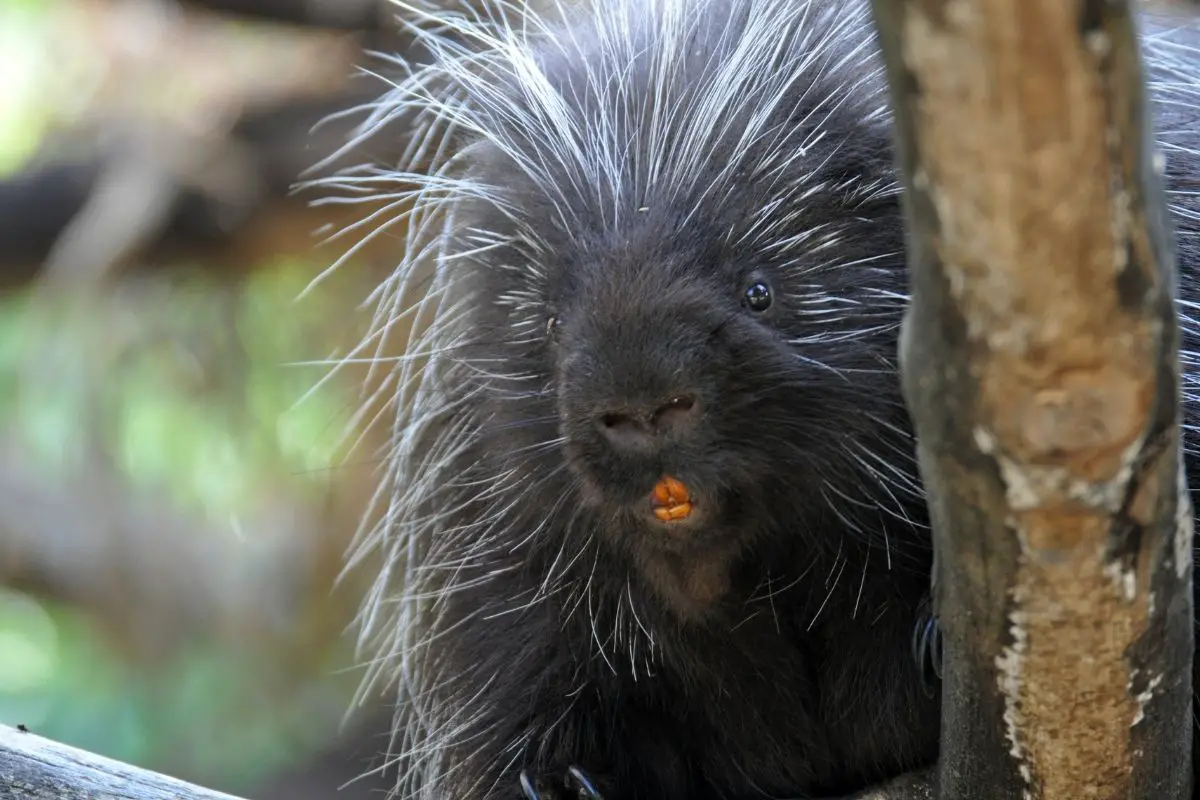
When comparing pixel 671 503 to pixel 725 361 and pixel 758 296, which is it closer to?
pixel 725 361

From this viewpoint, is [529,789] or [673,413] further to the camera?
[529,789]

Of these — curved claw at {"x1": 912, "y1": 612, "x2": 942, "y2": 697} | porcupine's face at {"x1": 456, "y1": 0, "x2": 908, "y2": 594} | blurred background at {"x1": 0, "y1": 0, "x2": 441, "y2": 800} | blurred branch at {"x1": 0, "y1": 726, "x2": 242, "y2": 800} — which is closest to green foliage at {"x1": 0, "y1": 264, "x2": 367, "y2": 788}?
blurred background at {"x1": 0, "y1": 0, "x2": 441, "y2": 800}

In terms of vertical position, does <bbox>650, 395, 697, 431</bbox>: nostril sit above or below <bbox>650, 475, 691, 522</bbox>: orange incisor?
above

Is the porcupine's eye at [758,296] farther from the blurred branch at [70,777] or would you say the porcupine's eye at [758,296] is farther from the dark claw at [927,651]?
the blurred branch at [70,777]

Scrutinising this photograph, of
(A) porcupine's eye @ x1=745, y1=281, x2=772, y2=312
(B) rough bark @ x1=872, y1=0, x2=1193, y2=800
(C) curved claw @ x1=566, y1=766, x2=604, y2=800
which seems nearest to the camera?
(B) rough bark @ x1=872, y1=0, x2=1193, y2=800

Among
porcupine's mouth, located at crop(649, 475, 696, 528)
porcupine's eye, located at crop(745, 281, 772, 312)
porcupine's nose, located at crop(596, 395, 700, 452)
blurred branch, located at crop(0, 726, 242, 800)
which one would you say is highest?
porcupine's eye, located at crop(745, 281, 772, 312)

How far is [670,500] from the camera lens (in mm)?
2152

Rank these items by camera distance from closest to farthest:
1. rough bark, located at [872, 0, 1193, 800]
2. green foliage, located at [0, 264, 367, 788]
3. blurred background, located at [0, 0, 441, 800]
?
rough bark, located at [872, 0, 1193, 800], blurred background, located at [0, 0, 441, 800], green foliage, located at [0, 264, 367, 788]

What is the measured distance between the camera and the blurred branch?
2.11 m

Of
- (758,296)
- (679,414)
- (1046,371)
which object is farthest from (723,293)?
(1046,371)

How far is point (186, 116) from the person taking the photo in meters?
5.54

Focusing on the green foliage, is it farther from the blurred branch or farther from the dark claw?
the dark claw

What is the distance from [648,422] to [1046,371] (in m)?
0.76

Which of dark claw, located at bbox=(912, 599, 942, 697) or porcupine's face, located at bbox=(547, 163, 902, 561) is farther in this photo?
dark claw, located at bbox=(912, 599, 942, 697)
